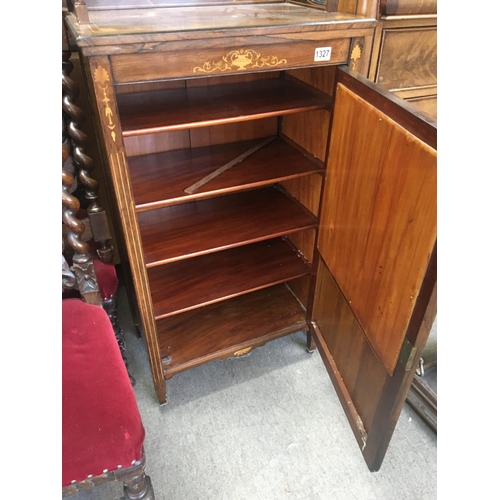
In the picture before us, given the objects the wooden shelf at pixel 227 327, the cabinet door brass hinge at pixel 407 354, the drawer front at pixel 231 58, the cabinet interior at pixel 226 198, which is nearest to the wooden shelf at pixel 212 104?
the cabinet interior at pixel 226 198

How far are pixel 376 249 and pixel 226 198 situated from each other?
0.64 m

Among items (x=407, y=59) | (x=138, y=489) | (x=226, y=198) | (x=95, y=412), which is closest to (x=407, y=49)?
(x=407, y=59)

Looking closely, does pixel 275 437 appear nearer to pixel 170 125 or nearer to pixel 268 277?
pixel 268 277

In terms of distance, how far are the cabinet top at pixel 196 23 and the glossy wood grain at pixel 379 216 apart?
0.16 metres

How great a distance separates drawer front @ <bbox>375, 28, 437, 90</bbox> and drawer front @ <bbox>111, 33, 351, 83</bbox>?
0.65 feet

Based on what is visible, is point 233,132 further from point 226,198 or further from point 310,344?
point 310,344

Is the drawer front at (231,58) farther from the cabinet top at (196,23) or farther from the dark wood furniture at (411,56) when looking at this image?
the dark wood furniture at (411,56)

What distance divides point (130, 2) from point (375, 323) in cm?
99

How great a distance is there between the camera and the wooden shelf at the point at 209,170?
0.97 metres

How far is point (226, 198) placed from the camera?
4.38 feet

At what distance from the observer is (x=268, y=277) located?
127cm

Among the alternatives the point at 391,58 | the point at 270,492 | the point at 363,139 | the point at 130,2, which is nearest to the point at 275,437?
the point at 270,492
